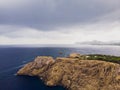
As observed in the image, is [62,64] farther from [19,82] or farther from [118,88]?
[118,88]

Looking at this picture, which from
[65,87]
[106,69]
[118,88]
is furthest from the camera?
[65,87]

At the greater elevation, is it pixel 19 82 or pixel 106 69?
pixel 106 69

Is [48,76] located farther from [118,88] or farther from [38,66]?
[118,88]

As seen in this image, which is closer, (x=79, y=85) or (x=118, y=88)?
(x=118, y=88)

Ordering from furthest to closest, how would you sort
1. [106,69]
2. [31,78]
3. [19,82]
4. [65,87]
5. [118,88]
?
[31,78], [19,82], [65,87], [106,69], [118,88]

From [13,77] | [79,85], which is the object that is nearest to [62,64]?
[79,85]

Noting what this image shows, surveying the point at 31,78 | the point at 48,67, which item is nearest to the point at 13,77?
the point at 31,78
